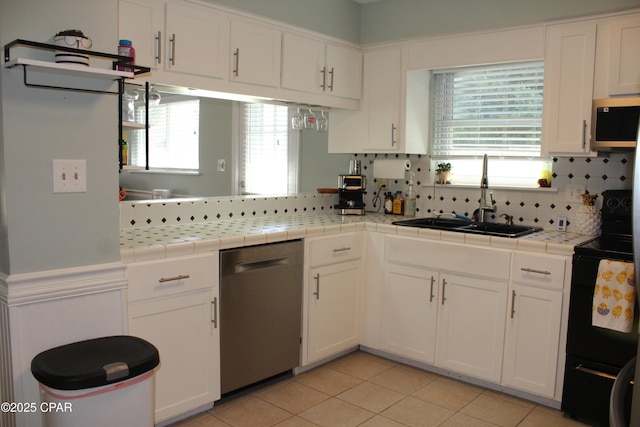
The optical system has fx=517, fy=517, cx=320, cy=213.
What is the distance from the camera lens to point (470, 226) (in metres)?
3.41

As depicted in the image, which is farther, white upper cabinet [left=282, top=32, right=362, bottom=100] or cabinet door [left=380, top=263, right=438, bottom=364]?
white upper cabinet [left=282, top=32, right=362, bottom=100]

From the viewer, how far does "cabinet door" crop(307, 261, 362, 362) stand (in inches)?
125

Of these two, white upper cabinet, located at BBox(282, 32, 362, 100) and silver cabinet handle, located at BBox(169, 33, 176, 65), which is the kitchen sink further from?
silver cabinet handle, located at BBox(169, 33, 176, 65)

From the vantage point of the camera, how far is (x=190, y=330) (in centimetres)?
252

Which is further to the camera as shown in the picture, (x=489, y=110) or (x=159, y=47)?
(x=489, y=110)

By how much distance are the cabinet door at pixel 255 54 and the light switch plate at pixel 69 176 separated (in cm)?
124

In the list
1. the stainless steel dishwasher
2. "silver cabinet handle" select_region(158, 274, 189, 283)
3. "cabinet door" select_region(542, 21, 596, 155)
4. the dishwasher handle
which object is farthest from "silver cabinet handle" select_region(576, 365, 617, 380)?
"silver cabinet handle" select_region(158, 274, 189, 283)

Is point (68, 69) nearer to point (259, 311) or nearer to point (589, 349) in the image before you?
point (259, 311)

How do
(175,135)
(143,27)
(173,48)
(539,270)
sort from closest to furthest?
(143,27), (173,48), (539,270), (175,135)

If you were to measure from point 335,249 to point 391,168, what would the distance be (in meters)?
0.90

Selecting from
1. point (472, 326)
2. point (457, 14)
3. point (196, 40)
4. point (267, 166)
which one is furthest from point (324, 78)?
point (472, 326)

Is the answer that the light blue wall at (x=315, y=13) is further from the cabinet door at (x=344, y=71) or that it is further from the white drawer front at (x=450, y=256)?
the white drawer front at (x=450, y=256)

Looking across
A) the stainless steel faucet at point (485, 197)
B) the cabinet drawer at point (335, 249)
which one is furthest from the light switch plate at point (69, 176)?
the stainless steel faucet at point (485, 197)

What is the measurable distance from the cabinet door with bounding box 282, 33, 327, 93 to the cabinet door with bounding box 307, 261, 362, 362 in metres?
1.20
